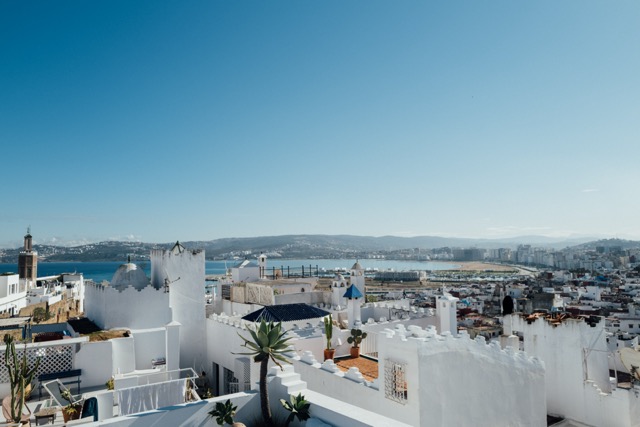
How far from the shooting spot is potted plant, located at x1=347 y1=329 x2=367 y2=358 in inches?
666

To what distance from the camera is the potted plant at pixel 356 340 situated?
55.5 ft

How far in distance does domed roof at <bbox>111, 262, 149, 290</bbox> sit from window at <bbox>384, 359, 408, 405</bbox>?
12697mm

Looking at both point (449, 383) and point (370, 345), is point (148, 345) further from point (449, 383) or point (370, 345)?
point (449, 383)

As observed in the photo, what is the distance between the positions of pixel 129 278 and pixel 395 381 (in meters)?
13.8

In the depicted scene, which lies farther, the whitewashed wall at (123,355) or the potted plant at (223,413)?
the whitewashed wall at (123,355)

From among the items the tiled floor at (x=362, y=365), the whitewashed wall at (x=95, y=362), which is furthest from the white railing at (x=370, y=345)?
the whitewashed wall at (x=95, y=362)

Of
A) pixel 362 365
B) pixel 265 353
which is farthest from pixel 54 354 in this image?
pixel 362 365

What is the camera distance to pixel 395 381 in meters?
10.9

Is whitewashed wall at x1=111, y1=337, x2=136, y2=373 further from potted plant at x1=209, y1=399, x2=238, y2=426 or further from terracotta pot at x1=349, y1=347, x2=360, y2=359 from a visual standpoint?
potted plant at x1=209, y1=399, x2=238, y2=426

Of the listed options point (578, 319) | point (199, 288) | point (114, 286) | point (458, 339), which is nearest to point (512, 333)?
point (578, 319)

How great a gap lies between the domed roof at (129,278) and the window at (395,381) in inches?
500

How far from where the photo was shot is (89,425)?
21.0 feet

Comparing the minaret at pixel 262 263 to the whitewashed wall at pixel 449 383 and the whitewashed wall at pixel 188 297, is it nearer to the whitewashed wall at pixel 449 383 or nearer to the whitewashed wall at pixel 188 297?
the whitewashed wall at pixel 188 297

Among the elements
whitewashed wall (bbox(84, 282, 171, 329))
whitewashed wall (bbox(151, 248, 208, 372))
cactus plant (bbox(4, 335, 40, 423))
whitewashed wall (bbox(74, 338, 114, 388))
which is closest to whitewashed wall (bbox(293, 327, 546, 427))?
whitewashed wall (bbox(74, 338, 114, 388))
